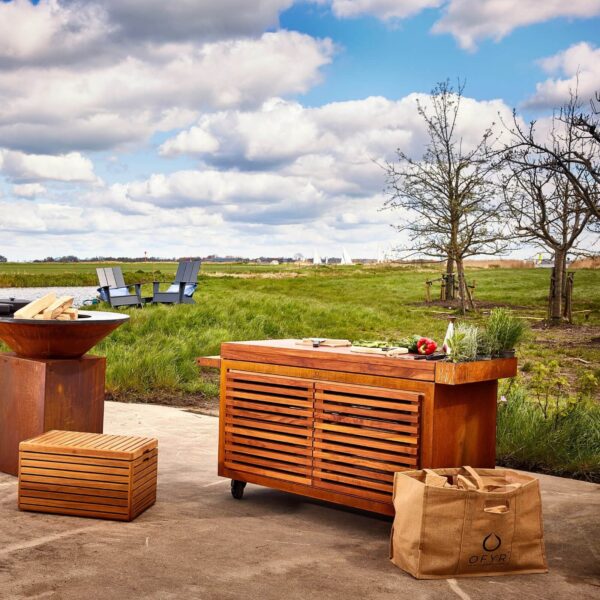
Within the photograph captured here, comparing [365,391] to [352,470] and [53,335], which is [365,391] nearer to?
[352,470]


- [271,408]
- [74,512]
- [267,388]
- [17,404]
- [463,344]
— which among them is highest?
[463,344]

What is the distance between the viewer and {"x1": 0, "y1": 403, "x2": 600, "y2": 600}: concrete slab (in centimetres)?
361

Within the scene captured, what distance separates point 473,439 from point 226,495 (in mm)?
1685

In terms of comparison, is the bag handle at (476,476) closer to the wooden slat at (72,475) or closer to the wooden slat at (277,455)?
the wooden slat at (277,455)

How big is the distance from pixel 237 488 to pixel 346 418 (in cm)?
104

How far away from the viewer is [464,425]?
4453mm

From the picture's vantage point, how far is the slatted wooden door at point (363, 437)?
428 centimetres

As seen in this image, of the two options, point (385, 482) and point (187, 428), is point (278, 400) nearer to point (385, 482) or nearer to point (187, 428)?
point (385, 482)

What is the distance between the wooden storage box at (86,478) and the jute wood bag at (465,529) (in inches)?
61.7

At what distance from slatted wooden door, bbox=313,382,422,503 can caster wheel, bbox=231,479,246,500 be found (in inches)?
26.5

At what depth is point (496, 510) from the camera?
12.5 ft

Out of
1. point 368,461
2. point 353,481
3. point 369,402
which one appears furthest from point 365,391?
point 353,481

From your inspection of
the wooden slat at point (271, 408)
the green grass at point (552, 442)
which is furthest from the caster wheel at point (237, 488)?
the green grass at point (552, 442)

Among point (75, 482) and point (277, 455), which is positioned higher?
point (277, 455)
